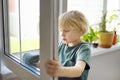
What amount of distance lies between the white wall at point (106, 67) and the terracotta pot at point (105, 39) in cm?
10

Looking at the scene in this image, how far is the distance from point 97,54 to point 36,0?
3.31 feet

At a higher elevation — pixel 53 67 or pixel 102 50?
pixel 53 67

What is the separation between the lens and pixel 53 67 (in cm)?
102

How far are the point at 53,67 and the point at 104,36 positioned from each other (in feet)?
3.96

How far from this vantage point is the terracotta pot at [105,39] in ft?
6.98

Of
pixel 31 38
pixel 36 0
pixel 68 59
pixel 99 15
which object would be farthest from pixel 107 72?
pixel 36 0

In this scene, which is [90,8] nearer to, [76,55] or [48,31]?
[76,55]

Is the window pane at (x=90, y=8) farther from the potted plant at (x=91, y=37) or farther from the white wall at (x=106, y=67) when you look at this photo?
the white wall at (x=106, y=67)

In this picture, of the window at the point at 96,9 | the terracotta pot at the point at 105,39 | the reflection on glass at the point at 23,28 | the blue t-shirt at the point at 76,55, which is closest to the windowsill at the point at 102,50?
the terracotta pot at the point at 105,39

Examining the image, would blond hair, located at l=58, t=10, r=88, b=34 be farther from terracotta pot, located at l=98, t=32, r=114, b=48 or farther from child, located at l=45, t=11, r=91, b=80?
terracotta pot, located at l=98, t=32, r=114, b=48

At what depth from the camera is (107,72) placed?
2.32 meters

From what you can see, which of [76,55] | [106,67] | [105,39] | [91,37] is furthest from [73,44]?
[106,67]

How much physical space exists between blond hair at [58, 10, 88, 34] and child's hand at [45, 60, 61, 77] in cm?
34

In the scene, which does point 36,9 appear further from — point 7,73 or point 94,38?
point 94,38
